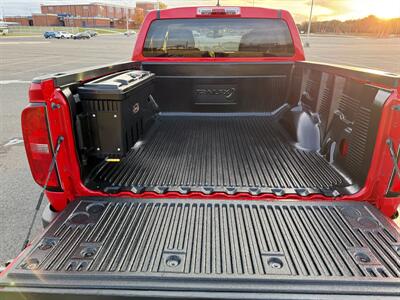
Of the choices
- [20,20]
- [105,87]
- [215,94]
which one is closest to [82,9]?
[20,20]

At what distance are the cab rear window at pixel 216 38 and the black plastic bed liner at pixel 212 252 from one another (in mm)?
2541

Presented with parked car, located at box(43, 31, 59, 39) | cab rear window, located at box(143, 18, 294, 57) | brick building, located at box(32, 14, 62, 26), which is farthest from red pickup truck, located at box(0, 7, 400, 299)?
brick building, located at box(32, 14, 62, 26)

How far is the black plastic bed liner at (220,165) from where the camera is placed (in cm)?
245

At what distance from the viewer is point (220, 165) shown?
9.65 ft

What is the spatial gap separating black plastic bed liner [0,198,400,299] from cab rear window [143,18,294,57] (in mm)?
2541

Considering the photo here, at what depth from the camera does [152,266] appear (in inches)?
62.0

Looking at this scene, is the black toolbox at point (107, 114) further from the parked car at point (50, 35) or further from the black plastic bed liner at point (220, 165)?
the parked car at point (50, 35)

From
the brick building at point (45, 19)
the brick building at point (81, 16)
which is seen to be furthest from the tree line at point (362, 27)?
the brick building at point (45, 19)

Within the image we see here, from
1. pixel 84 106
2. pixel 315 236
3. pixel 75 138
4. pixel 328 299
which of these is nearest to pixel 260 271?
pixel 328 299

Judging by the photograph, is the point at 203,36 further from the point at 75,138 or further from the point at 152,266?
the point at 152,266

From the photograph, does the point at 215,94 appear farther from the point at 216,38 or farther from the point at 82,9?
the point at 82,9

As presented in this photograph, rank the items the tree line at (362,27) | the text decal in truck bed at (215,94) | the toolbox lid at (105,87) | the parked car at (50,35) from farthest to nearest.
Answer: the tree line at (362,27) < the parked car at (50,35) < the text decal in truck bed at (215,94) < the toolbox lid at (105,87)

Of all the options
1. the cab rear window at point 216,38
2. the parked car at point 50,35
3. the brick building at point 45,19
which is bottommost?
the parked car at point 50,35

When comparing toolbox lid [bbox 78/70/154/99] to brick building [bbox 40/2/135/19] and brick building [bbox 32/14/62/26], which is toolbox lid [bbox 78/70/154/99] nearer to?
brick building [bbox 32/14/62/26]
